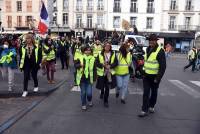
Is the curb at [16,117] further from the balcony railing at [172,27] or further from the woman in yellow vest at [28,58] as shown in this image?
the balcony railing at [172,27]

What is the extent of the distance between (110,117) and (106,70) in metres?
1.44

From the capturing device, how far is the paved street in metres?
6.87

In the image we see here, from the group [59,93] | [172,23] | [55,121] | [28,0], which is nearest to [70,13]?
[28,0]

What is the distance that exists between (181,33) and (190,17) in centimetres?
272

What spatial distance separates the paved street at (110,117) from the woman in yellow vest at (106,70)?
50 cm

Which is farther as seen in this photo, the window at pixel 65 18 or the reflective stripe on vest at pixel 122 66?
the window at pixel 65 18

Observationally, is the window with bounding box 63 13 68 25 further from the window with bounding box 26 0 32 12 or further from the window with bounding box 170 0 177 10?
the window with bounding box 170 0 177 10

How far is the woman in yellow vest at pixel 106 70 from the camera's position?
8891mm

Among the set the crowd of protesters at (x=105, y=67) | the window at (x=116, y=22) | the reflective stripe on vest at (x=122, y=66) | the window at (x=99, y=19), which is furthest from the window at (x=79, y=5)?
the reflective stripe on vest at (x=122, y=66)

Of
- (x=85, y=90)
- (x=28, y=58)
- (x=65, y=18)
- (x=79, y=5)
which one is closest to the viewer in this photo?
(x=85, y=90)

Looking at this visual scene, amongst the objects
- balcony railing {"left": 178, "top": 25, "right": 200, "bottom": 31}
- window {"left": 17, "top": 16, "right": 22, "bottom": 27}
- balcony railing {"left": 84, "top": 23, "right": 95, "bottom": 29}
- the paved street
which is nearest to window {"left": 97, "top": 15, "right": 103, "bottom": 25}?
balcony railing {"left": 84, "top": 23, "right": 95, "bottom": 29}

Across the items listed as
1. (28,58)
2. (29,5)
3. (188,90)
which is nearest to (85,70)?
(28,58)

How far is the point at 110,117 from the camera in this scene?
7.88 meters

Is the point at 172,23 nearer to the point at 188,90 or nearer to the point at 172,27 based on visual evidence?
the point at 172,27
